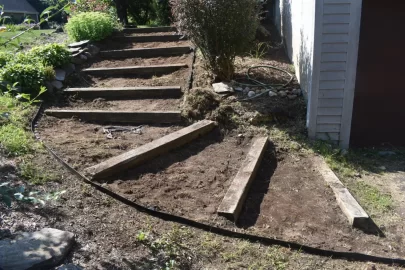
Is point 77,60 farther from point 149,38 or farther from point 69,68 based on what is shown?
point 149,38

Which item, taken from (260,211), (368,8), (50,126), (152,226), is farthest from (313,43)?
(50,126)

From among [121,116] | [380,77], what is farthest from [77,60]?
[380,77]

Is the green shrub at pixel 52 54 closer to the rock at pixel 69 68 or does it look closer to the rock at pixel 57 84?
the rock at pixel 69 68

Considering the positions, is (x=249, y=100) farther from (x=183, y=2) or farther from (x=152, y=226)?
(x=152, y=226)

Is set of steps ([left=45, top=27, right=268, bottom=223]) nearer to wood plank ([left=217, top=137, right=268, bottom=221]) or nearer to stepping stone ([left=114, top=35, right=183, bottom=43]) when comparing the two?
wood plank ([left=217, top=137, right=268, bottom=221])

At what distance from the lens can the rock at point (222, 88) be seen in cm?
562

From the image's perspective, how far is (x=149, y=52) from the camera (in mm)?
7727

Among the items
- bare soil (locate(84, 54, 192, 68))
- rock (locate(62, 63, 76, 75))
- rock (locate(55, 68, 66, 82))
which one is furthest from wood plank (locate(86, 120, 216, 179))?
rock (locate(62, 63, 76, 75))

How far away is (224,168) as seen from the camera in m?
4.32

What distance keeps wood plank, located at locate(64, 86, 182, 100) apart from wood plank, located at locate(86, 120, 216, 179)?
1.06 meters

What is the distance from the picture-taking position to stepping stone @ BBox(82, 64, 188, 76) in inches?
269

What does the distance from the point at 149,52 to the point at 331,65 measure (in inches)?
153

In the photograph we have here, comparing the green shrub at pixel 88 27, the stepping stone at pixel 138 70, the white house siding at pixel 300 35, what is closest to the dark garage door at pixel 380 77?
the white house siding at pixel 300 35

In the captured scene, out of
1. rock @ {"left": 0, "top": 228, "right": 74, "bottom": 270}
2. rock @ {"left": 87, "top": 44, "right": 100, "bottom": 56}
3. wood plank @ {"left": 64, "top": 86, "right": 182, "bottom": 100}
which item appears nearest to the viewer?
rock @ {"left": 0, "top": 228, "right": 74, "bottom": 270}
